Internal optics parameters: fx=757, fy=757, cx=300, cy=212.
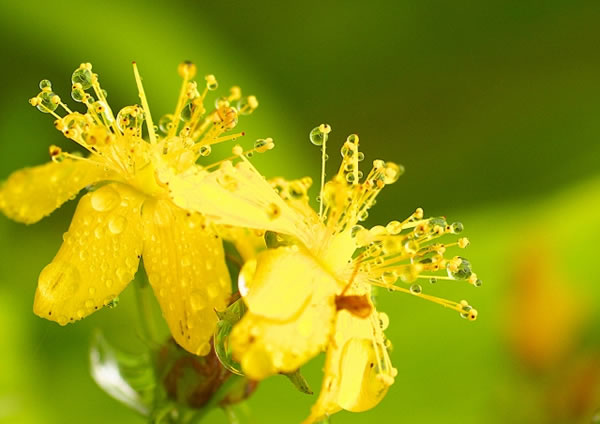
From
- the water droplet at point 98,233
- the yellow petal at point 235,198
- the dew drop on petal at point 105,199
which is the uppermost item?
the yellow petal at point 235,198

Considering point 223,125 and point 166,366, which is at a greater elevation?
point 223,125

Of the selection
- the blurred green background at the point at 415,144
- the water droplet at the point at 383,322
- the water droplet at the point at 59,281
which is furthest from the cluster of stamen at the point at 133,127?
the blurred green background at the point at 415,144

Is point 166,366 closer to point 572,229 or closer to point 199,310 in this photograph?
point 199,310

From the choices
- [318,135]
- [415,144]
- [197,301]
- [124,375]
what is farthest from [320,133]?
[415,144]

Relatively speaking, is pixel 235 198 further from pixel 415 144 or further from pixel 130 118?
pixel 415 144

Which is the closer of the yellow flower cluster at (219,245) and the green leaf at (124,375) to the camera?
the yellow flower cluster at (219,245)

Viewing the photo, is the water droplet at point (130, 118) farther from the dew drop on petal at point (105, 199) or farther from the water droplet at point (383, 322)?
the water droplet at point (383, 322)

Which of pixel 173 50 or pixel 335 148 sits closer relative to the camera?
pixel 173 50

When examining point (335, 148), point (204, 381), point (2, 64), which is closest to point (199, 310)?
point (204, 381)
